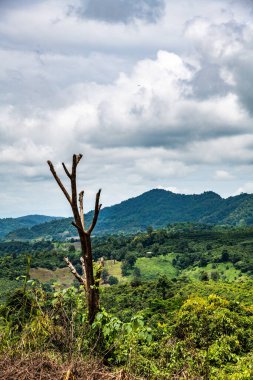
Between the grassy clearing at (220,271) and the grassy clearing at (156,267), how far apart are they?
272 inches

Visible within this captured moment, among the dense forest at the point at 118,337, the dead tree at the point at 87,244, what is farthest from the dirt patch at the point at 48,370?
the dead tree at the point at 87,244

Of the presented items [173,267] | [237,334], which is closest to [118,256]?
[173,267]

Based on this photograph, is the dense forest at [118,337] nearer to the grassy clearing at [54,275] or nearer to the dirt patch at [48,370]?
the dirt patch at [48,370]

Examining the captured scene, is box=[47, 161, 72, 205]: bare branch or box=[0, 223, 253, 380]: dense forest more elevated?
box=[47, 161, 72, 205]: bare branch

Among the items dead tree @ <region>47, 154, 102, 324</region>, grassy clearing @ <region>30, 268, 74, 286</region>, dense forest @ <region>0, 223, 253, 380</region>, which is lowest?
grassy clearing @ <region>30, 268, 74, 286</region>

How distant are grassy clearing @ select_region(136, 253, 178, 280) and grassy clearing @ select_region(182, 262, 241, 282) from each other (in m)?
6.91

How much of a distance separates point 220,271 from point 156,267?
32.7 metres

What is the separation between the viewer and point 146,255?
630 feet

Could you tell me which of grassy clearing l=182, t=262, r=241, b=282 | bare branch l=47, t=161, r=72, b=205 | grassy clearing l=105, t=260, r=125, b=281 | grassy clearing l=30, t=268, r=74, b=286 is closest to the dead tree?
bare branch l=47, t=161, r=72, b=205

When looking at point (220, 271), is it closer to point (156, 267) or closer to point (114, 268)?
point (156, 267)

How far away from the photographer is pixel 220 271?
493ft

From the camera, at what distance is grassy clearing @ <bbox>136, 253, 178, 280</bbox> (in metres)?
166

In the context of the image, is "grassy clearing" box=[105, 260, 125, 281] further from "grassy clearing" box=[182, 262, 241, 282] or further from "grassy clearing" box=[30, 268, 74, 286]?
"grassy clearing" box=[182, 262, 241, 282]

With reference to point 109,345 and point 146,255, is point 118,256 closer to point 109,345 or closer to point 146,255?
point 146,255
